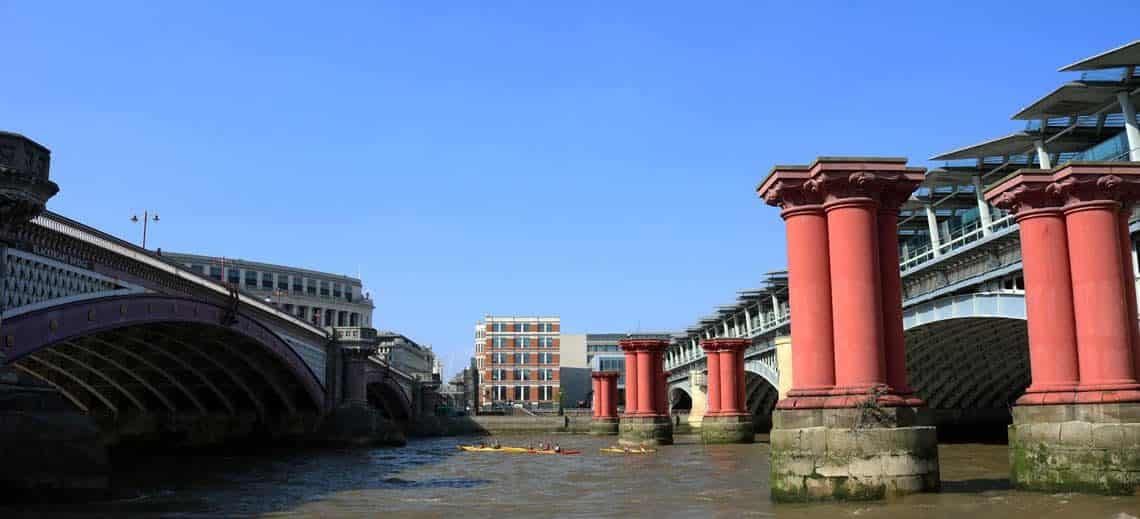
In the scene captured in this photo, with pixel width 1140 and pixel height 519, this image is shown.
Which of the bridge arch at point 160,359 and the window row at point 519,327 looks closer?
the bridge arch at point 160,359

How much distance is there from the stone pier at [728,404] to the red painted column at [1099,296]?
4141 centimetres

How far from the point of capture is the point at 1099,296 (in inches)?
821

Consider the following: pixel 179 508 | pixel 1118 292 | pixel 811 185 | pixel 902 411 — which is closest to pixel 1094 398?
pixel 1118 292

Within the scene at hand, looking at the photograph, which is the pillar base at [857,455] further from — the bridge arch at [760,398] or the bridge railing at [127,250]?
the bridge arch at [760,398]

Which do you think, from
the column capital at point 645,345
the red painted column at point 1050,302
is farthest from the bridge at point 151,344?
the red painted column at point 1050,302

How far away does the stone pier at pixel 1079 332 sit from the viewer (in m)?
19.9

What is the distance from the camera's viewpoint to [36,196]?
20.3m

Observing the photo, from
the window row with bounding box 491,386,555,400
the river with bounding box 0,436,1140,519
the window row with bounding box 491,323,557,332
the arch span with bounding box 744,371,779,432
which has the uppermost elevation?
the window row with bounding box 491,323,557,332

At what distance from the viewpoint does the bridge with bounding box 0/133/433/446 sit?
93.2ft

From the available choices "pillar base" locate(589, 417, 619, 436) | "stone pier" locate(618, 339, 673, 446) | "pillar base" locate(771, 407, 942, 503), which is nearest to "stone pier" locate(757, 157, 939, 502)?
"pillar base" locate(771, 407, 942, 503)

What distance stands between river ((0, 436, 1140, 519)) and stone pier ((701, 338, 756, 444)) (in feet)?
46.5

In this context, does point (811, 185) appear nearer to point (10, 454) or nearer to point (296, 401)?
point (10, 454)

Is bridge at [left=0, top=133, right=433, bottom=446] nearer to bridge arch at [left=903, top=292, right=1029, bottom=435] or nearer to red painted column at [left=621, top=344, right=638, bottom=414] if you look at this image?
red painted column at [left=621, top=344, right=638, bottom=414]

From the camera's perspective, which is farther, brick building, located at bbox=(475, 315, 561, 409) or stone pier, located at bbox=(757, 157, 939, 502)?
brick building, located at bbox=(475, 315, 561, 409)
